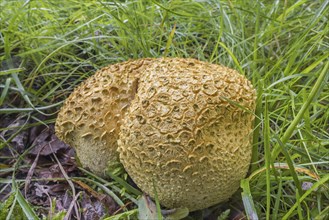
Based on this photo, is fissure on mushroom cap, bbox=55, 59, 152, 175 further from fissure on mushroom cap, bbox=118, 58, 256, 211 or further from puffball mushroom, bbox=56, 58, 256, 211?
fissure on mushroom cap, bbox=118, 58, 256, 211

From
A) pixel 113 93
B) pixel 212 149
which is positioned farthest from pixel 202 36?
pixel 212 149

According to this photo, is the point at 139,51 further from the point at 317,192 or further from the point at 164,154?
the point at 317,192

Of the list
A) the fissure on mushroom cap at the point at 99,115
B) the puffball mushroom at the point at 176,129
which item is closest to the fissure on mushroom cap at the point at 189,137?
the puffball mushroom at the point at 176,129

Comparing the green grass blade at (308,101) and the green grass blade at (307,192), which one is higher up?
the green grass blade at (308,101)

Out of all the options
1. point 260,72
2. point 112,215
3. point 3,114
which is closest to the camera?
point 112,215

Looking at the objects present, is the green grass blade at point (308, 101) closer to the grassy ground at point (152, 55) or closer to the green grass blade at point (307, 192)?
the grassy ground at point (152, 55)

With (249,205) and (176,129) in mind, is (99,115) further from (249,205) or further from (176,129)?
(249,205)

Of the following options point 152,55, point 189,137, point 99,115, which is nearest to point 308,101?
point 189,137

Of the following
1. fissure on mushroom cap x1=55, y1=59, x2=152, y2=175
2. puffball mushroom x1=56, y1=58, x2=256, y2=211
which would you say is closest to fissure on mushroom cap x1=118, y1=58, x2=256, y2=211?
puffball mushroom x1=56, y1=58, x2=256, y2=211
